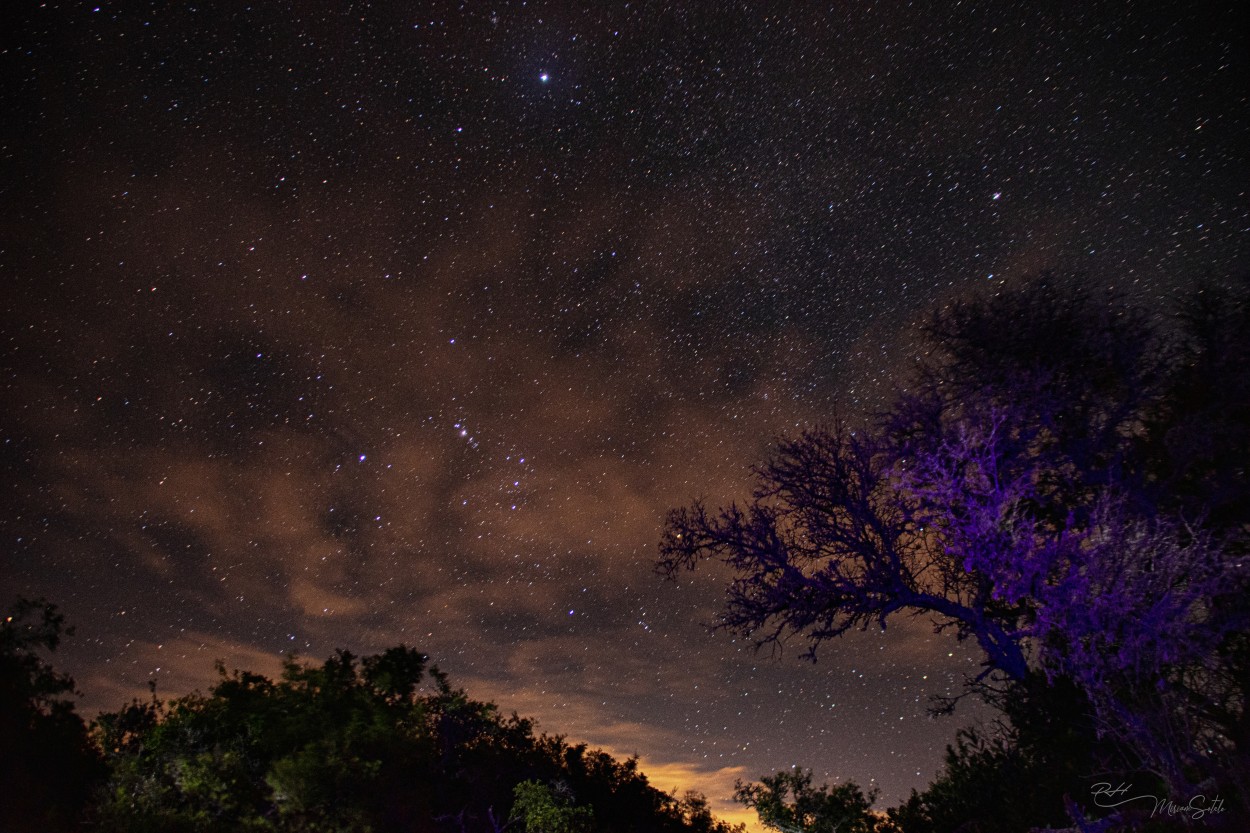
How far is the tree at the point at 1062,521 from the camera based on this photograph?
690cm

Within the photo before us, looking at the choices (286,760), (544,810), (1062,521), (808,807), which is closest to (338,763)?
(286,760)

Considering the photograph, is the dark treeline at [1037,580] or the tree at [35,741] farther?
the tree at [35,741]

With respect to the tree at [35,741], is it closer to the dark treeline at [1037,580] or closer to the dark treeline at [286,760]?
the dark treeline at [286,760]

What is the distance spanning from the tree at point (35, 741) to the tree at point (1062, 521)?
76.4ft

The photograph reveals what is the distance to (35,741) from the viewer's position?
21.7 metres

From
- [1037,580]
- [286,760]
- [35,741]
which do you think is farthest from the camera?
[35,741]

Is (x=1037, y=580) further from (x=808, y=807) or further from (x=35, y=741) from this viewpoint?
(x=35, y=741)

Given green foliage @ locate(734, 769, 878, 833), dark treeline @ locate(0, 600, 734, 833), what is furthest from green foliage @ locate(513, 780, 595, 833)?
green foliage @ locate(734, 769, 878, 833)

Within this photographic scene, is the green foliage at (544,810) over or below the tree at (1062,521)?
below

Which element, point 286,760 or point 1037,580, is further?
point 286,760

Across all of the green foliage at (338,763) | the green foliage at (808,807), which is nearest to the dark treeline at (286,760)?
the green foliage at (338,763)

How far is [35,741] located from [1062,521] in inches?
1250

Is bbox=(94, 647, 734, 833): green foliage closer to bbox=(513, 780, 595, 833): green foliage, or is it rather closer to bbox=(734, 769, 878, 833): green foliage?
bbox=(513, 780, 595, 833): green foliage

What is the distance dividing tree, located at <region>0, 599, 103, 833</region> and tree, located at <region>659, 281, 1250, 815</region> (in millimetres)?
23276
